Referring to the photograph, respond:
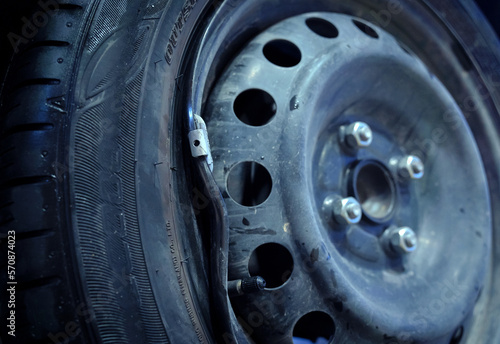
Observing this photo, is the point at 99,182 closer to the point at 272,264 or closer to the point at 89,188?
the point at 89,188

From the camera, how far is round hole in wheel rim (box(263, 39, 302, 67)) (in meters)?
1.06

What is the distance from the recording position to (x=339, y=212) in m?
1.05

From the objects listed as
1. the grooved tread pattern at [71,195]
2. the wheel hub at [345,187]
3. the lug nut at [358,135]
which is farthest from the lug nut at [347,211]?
the grooved tread pattern at [71,195]

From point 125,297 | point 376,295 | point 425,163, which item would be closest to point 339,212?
point 376,295

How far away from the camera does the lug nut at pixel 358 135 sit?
116 centimetres

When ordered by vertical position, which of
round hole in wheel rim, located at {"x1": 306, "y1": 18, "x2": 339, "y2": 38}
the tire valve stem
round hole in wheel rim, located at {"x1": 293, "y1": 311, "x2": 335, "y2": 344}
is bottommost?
round hole in wheel rim, located at {"x1": 293, "y1": 311, "x2": 335, "y2": 344}

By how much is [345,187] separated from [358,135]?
131 mm

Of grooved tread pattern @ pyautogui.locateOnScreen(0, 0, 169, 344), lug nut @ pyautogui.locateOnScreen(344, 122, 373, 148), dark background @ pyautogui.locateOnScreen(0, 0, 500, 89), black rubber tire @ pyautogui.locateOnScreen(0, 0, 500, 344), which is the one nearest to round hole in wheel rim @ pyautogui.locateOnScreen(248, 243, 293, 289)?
black rubber tire @ pyautogui.locateOnScreen(0, 0, 500, 344)

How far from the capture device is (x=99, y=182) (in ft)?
2.10

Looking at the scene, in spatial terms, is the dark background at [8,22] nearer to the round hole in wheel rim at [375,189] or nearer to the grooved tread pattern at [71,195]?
the grooved tread pattern at [71,195]

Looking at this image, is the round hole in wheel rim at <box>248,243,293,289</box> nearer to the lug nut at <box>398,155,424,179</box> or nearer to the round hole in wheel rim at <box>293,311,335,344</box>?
the round hole in wheel rim at <box>293,311,335,344</box>

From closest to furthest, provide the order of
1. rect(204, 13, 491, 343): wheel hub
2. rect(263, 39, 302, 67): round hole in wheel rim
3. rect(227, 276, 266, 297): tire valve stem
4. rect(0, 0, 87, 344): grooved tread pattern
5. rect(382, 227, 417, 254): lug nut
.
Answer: rect(0, 0, 87, 344): grooved tread pattern, rect(227, 276, 266, 297): tire valve stem, rect(204, 13, 491, 343): wheel hub, rect(263, 39, 302, 67): round hole in wheel rim, rect(382, 227, 417, 254): lug nut

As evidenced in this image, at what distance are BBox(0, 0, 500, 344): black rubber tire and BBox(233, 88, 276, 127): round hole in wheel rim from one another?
228mm

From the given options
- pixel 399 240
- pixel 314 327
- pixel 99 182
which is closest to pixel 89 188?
pixel 99 182
